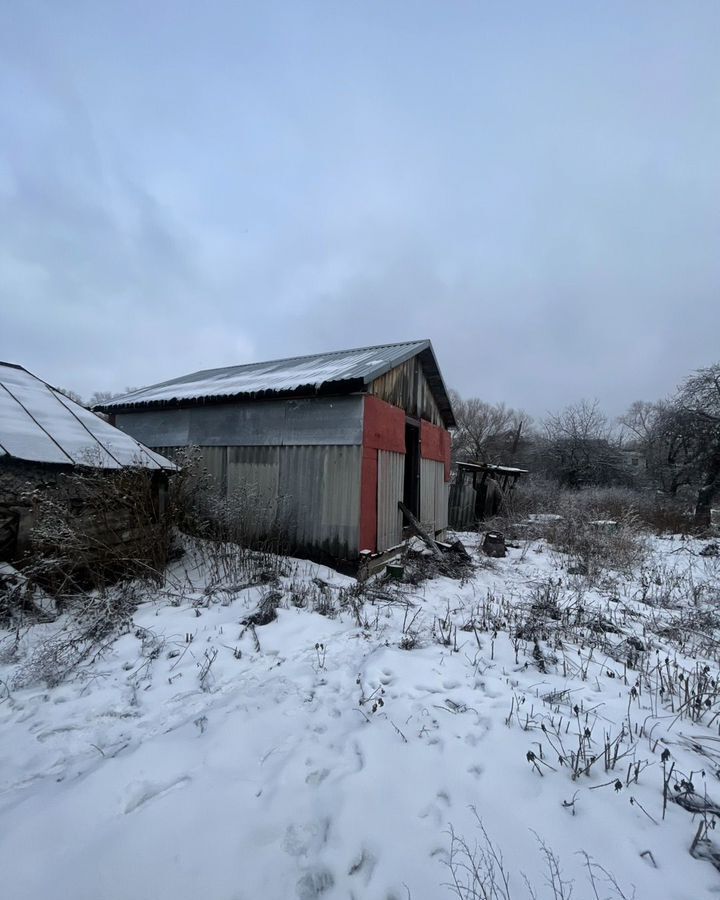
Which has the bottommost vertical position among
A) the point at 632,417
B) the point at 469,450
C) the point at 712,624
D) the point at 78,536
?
the point at 712,624

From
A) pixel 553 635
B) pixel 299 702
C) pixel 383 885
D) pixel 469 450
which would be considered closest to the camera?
pixel 383 885

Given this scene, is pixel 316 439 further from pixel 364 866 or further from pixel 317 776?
pixel 364 866

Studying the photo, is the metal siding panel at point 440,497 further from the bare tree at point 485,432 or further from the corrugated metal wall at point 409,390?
the bare tree at point 485,432

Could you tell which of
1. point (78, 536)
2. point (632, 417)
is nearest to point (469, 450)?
point (632, 417)

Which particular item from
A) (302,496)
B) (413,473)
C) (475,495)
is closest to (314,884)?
(302,496)

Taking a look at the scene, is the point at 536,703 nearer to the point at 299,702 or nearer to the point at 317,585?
the point at 299,702

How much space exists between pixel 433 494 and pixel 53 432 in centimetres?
817

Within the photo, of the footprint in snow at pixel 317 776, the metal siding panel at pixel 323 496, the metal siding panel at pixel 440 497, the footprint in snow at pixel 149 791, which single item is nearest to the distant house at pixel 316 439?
the metal siding panel at pixel 323 496

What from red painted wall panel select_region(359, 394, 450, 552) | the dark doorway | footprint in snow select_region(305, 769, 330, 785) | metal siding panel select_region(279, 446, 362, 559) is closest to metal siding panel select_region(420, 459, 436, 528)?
the dark doorway

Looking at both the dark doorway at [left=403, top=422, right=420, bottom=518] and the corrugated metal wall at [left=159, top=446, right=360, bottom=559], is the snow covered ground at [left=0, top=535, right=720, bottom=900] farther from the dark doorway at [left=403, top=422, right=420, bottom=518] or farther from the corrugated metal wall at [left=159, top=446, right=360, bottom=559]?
→ the dark doorway at [left=403, top=422, right=420, bottom=518]

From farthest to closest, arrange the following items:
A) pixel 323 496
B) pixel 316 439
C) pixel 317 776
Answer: pixel 316 439 < pixel 323 496 < pixel 317 776

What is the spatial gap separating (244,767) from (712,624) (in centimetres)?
578

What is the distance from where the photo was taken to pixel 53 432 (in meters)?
5.37

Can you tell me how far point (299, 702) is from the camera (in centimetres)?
284
